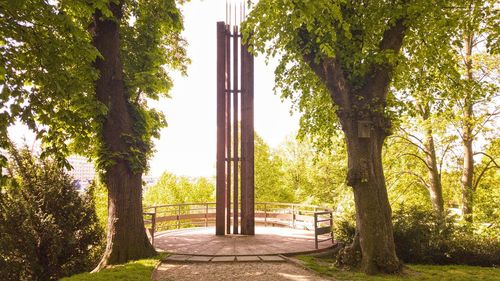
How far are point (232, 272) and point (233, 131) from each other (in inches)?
272

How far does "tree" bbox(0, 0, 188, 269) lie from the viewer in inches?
238

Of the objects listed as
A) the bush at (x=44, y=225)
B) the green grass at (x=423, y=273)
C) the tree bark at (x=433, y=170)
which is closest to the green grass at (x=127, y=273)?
the bush at (x=44, y=225)

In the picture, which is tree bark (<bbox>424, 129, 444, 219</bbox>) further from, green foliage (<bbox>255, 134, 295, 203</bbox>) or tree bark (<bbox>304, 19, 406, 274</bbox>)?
green foliage (<bbox>255, 134, 295, 203</bbox>)

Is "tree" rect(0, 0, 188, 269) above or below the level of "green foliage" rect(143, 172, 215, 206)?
above

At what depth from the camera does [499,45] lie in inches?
347

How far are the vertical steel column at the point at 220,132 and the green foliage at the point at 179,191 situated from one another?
2558 cm

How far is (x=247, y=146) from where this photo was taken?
1370 cm

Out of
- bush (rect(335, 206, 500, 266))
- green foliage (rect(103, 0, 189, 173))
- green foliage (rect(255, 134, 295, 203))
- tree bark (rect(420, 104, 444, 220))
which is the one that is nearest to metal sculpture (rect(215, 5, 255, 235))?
green foliage (rect(103, 0, 189, 173))

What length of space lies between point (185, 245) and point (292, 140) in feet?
A: 91.8

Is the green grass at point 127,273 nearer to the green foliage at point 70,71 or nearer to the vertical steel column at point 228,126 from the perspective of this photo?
the green foliage at point 70,71

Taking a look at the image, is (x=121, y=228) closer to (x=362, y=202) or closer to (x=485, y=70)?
(x=362, y=202)

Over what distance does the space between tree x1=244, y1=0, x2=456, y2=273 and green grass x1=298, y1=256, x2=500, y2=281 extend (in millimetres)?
425

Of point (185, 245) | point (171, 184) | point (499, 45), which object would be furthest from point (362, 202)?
point (171, 184)

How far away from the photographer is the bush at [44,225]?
31.4 feet
